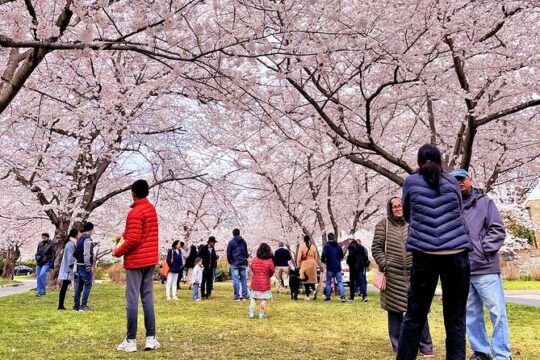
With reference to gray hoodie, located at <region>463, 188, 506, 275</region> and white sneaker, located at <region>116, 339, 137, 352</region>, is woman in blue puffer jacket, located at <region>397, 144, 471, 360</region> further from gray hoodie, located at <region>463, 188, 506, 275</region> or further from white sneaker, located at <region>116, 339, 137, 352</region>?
white sneaker, located at <region>116, 339, 137, 352</region>

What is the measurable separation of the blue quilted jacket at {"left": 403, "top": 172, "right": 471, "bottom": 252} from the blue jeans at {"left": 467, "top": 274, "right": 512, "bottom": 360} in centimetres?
109

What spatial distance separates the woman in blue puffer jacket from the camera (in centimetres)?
325

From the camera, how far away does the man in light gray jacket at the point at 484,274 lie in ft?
13.3

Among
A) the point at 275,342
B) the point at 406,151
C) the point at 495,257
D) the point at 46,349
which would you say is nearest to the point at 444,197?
the point at 495,257

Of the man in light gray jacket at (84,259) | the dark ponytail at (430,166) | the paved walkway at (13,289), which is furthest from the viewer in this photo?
the paved walkway at (13,289)

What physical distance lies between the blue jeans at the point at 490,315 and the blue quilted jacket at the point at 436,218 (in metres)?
1.09

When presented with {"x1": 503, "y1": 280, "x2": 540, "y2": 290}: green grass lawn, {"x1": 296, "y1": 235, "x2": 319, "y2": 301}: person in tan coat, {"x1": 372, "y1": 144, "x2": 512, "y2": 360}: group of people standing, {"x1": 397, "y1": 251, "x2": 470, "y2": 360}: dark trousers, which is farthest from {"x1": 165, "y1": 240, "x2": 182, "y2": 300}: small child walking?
{"x1": 503, "y1": 280, "x2": 540, "y2": 290}: green grass lawn

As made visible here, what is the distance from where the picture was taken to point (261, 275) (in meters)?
7.89

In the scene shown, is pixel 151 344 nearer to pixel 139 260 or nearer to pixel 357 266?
pixel 139 260

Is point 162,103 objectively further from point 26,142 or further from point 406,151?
point 406,151

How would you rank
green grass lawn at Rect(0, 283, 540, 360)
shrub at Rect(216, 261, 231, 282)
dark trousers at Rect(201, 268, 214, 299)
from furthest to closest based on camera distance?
shrub at Rect(216, 261, 231, 282) < dark trousers at Rect(201, 268, 214, 299) < green grass lawn at Rect(0, 283, 540, 360)

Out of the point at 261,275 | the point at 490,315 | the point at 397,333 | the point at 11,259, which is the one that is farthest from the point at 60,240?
the point at 11,259

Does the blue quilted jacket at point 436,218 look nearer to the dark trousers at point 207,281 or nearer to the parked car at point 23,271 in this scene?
the dark trousers at point 207,281

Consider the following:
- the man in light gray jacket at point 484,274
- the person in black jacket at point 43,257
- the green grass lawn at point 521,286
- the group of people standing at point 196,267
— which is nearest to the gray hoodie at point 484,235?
the man in light gray jacket at point 484,274
